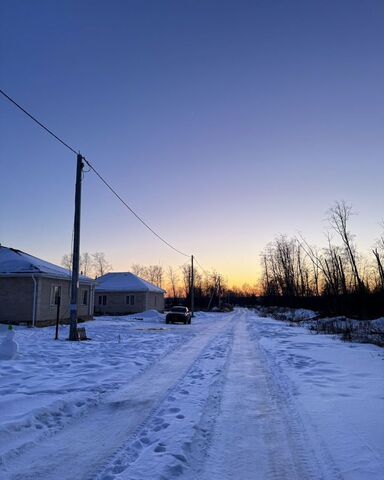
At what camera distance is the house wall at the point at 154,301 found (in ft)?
157

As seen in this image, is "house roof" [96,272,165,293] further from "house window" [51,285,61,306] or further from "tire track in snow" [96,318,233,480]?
"tire track in snow" [96,318,233,480]

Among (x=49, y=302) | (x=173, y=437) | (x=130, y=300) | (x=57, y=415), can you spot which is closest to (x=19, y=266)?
(x=49, y=302)

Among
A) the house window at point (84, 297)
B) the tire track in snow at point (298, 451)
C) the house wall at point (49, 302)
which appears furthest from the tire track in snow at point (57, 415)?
the house window at point (84, 297)

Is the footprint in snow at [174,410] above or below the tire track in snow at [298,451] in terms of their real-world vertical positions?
above

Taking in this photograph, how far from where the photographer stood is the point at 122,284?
156ft

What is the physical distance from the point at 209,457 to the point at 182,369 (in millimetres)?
5985

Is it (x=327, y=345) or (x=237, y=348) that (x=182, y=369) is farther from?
(x=327, y=345)

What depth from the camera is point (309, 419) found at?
615cm

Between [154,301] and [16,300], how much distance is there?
27.3 meters

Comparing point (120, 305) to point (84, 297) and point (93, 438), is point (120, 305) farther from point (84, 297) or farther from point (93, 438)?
point (93, 438)

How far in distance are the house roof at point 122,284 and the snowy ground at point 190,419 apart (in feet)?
113

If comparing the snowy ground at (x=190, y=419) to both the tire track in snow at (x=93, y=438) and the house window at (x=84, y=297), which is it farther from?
the house window at (x=84, y=297)

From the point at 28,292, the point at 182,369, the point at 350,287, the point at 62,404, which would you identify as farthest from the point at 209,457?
the point at 350,287

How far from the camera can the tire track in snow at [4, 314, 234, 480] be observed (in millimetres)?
4246
